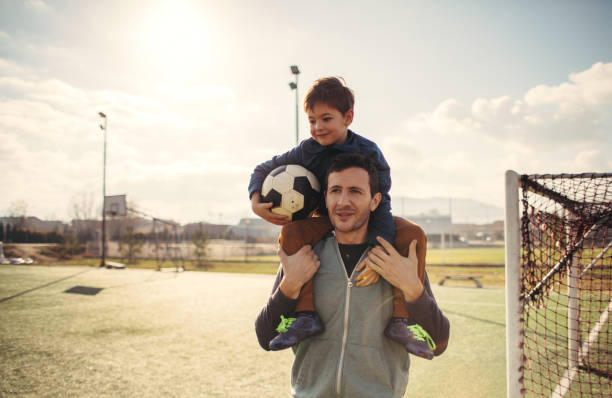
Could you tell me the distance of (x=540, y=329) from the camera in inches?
267

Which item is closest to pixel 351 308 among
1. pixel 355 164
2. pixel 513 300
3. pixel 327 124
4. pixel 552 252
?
pixel 355 164

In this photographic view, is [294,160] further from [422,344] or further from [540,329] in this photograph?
[540,329]

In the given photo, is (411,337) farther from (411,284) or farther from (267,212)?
(267,212)

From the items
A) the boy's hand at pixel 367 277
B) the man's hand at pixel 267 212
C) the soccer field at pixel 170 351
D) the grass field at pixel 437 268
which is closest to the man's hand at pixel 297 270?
the boy's hand at pixel 367 277

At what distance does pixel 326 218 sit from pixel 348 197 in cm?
36

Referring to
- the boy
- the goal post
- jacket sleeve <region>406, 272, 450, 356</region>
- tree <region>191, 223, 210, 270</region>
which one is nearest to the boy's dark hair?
the boy

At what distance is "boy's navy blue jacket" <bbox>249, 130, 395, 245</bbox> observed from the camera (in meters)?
2.01

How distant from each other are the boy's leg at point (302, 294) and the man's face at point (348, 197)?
0.21 m


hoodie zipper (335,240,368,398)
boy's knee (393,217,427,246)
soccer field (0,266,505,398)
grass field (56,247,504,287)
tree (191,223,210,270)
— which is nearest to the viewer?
hoodie zipper (335,240,368,398)

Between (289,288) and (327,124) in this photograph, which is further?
(327,124)

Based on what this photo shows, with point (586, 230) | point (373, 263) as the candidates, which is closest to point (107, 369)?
point (373, 263)

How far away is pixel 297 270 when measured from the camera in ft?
5.80

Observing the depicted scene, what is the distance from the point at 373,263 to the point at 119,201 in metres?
26.1

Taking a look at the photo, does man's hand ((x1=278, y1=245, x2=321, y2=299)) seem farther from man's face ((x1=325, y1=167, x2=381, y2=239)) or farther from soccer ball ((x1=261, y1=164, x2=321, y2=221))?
soccer ball ((x1=261, y1=164, x2=321, y2=221))
